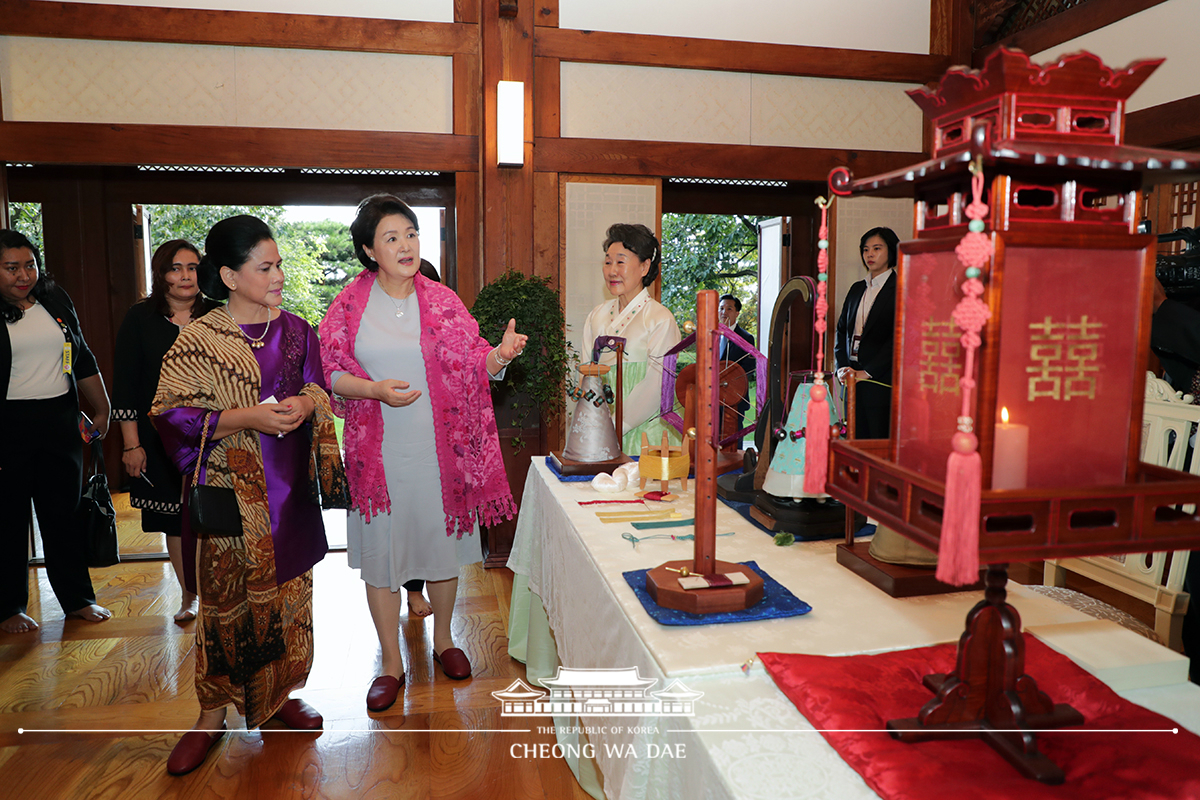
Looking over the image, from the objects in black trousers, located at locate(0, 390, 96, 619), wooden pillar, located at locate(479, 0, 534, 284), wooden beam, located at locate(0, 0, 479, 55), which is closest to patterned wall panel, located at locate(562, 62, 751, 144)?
wooden pillar, located at locate(479, 0, 534, 284)

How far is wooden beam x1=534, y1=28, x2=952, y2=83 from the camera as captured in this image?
158 inches

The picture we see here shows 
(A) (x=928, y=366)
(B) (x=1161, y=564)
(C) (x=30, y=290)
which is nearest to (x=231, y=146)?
(C) (x=30, y=290)

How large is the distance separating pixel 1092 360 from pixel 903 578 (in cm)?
56

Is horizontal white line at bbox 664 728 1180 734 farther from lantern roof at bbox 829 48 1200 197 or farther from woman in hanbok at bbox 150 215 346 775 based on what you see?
woman in hanbok at bbox 150 215 346 775

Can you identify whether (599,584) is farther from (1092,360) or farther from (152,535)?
(152,535)

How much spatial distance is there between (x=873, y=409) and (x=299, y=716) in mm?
3158

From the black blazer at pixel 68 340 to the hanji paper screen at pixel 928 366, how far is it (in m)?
3.13

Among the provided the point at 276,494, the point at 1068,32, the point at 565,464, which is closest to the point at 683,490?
the point at 565,464

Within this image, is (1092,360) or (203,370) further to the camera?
(203,370)

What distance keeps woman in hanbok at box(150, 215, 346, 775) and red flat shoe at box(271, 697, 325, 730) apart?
13 cm

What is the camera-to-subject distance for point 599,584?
1359 millimetres

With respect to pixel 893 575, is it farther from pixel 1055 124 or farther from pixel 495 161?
pixel 495 161

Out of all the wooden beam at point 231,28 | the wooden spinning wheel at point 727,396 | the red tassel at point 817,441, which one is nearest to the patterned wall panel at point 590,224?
the wooden beam at point 231,28

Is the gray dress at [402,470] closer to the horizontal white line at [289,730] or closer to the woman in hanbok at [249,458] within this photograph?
the woman in hanbok at [249,458]
